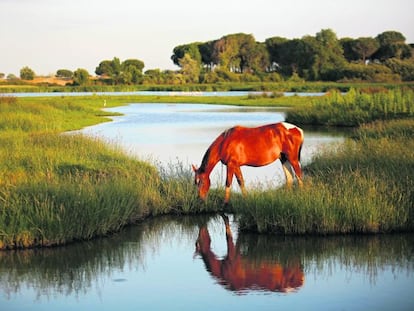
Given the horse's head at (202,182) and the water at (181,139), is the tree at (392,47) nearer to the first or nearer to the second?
the water at (181,139)

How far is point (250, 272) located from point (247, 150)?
412 cm

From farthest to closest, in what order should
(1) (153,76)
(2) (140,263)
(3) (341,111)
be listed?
(1) (153,76) < (3) (341,111) < (2) (140,263)

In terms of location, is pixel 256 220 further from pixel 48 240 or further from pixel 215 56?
pixel 215 56

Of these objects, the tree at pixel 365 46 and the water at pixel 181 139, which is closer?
the water at pixel 181 139

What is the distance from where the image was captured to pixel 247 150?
1347cm

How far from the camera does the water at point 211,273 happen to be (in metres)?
8.44

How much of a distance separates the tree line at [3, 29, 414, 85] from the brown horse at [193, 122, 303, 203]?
281 ft

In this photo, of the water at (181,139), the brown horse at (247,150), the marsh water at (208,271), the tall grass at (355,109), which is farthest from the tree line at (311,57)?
the marsh water at (208,271)

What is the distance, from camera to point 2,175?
1409 cm

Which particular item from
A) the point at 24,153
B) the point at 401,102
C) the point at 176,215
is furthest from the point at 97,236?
the point at 401,102

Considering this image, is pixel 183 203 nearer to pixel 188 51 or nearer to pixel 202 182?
pixel 202 182

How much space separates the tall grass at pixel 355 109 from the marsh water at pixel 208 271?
813 inches

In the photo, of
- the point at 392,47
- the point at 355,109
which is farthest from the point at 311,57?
the point at 355,109

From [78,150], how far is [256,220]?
8.18 m
